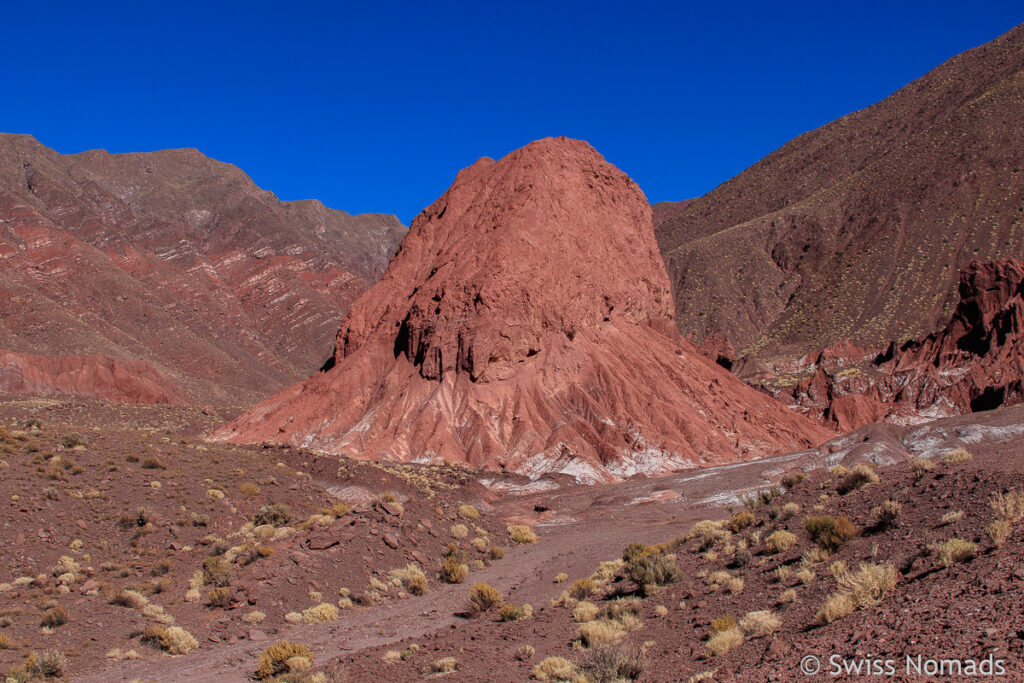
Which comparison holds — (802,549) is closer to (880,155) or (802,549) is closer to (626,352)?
(626,352)

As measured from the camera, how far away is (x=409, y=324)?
2159 inches

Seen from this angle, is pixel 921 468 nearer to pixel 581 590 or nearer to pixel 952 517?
pixel 952 517

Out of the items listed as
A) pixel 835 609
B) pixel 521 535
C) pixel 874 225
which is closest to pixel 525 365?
pixel 521 535

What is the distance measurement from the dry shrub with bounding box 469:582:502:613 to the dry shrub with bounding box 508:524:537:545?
35.1 feet

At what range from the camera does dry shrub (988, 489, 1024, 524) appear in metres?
9.66

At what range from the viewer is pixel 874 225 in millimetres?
107000

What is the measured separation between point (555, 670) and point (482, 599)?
19.1ft

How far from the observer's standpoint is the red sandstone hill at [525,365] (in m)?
47.4

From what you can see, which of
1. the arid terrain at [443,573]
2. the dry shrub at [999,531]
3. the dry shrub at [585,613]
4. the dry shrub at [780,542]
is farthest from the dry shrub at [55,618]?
the dry shrub at [999,531]

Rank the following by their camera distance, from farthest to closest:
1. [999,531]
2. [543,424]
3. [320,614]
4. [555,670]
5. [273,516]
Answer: [543,424], [273,516], [320,614], [555,670], [999,531]

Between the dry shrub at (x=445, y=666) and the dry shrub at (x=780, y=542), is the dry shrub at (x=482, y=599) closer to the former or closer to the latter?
the dry shrub at (x=445, y=666)

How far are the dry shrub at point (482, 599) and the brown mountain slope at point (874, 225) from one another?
8159 cm

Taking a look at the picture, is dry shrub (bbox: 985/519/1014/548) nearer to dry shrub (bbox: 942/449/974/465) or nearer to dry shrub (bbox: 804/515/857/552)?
dry shrub (bbox: 804/515/857/552)

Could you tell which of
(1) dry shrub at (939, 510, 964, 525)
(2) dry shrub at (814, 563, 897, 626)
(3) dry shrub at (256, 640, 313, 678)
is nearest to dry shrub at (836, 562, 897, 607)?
(2) dry shrub at (814, 563, 897, 626)
